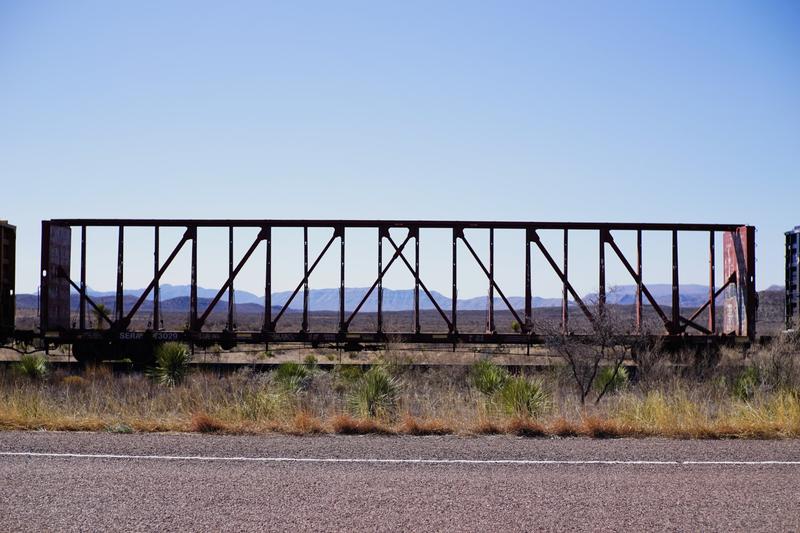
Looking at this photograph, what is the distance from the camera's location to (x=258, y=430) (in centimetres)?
1011

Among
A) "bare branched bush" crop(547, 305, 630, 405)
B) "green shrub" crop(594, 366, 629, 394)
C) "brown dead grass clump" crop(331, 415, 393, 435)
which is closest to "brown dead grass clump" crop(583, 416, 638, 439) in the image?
"brown dead grass clump" crop(331, 415, 393, 435)

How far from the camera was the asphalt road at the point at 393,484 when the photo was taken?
19.0 feet

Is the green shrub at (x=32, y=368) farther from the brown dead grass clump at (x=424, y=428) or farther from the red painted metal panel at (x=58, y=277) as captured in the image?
the brown dead grass clump at (x=424, y=428)

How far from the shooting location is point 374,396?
468 inches

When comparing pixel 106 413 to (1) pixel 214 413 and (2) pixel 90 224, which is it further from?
(2) pixel 90 224

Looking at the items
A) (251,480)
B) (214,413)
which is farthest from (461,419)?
(251,480)

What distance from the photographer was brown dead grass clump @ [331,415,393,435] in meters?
10.1

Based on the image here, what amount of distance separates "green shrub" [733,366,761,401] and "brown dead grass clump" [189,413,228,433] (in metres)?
8.23

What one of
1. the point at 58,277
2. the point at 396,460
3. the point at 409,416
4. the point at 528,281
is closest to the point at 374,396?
the point at 409,416

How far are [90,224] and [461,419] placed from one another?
45.9 ft

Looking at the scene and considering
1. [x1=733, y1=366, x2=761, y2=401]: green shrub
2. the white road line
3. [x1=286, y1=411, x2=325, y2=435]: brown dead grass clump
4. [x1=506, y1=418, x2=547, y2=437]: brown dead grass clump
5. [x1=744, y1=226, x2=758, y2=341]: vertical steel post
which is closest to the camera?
the white road line

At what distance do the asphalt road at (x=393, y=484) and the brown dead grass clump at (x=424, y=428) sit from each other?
0.70 m

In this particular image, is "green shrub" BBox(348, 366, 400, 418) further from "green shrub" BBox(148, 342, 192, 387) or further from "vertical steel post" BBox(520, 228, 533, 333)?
"vertical steel post" BBox(520, 228, 533, 333)

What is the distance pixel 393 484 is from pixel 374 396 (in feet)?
16.4
